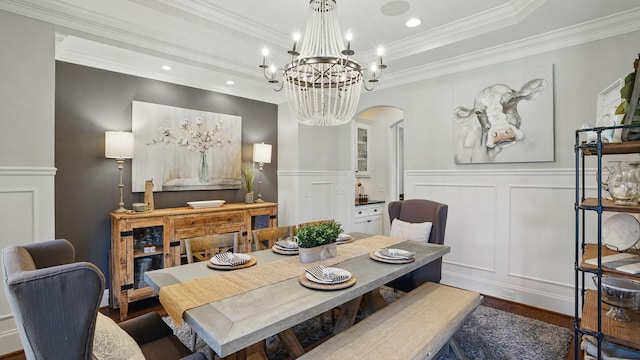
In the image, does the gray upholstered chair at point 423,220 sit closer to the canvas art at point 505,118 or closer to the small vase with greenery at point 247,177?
the canvas art at point 505,118

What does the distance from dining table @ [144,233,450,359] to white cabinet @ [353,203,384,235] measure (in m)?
2.80

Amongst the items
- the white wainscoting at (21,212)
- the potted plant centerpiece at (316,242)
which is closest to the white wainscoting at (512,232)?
the potted plant centerpiece at (316,242)

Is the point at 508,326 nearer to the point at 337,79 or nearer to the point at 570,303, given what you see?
the point at 570,303

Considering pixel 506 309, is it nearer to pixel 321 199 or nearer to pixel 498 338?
pixel 498 338

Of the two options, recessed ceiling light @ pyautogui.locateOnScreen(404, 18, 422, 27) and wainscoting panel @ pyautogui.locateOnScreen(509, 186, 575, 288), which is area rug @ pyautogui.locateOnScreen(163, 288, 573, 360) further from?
recessed ceiling light @ pyautogui.locateOnScreen(404, 18, 422, 27)

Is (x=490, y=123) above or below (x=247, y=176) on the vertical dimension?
above

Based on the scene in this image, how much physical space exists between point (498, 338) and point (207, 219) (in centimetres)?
299

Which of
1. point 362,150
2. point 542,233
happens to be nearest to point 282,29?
point 542,233

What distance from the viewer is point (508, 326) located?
2.69m

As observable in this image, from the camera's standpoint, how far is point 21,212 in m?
2.37

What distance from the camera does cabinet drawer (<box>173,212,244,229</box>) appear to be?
10.9 ft

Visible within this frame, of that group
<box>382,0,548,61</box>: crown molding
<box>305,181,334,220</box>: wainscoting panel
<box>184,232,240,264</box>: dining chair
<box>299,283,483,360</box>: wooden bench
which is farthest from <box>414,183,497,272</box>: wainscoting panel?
<box>184,232,240,264</box>: dining chair

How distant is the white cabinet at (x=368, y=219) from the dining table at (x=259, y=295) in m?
2.80

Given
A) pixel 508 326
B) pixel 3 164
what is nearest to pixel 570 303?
pixel 508 326
